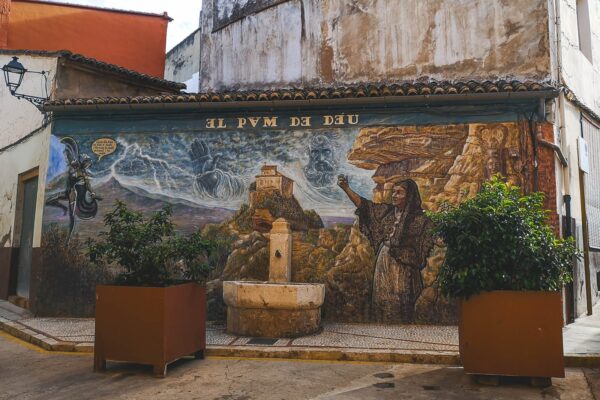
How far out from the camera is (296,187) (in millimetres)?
9375

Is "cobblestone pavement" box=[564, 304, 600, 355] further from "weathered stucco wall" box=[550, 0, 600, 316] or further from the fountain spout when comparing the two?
the fountain spout

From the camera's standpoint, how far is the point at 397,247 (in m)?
8.87

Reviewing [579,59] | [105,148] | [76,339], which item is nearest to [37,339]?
[76,339]

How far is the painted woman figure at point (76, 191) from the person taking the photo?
9961 millimetres

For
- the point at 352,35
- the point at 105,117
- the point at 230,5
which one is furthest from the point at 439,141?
the point at 230,5

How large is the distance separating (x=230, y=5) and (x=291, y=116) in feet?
20.4

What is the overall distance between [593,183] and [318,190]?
6139 mm

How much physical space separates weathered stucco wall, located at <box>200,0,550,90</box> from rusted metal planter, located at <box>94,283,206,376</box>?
7593 mm

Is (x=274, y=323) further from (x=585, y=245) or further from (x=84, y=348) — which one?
(x=585, y=245)

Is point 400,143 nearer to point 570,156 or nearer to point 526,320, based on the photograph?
point 570,156

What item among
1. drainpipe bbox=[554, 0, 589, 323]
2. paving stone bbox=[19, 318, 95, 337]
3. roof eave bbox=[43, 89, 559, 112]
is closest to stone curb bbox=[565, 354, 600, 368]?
drainpipe bbox=[554, 0, 589, 323]

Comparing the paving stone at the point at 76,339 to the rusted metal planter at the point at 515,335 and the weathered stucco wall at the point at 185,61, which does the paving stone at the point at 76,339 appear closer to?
the rusted metal planter at the point at 515,335

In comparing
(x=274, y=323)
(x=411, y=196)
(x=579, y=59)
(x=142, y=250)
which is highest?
(x=579, y=59)

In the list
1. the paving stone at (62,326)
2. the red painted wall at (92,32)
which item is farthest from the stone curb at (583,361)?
the red painted wall at (92,32)
